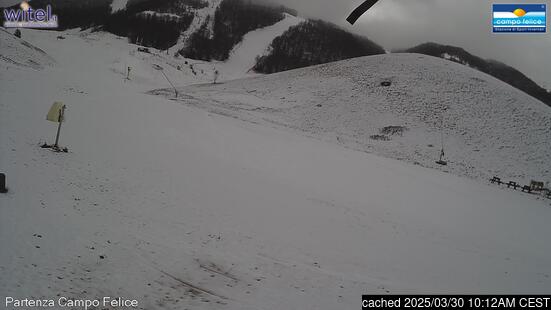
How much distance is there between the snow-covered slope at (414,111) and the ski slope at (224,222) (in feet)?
35.1

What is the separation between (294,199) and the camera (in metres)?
16.3

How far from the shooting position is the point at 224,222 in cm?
1197

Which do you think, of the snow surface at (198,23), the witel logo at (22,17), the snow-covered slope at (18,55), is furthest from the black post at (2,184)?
the snow surface at (198,23)

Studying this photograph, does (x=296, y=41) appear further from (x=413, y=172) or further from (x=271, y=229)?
(x=271, y=229)

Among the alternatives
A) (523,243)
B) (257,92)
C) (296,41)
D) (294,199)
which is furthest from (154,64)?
(296,41)

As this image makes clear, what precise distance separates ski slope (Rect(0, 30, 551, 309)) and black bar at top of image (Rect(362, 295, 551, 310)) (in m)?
0.55

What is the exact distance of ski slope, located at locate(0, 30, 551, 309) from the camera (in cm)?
730

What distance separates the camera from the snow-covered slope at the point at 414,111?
37000 mm

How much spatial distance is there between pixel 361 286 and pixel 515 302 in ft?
11.7

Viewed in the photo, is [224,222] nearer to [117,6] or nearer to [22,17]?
[22,17]

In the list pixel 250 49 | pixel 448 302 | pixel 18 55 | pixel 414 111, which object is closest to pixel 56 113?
pixel 448 302

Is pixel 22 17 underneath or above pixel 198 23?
underneath

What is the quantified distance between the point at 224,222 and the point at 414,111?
40.3 metres

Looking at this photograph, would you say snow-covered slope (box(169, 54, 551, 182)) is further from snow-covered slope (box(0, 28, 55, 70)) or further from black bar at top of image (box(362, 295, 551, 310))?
black bar at top of image (box(362, 295, 551, 310))
